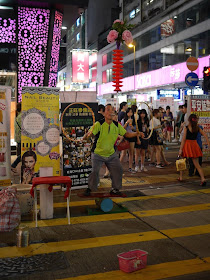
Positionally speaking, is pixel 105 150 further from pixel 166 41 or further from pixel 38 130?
pixel 166 41

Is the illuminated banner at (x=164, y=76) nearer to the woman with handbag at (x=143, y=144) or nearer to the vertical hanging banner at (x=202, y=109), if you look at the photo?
the vertical hanging banner at (x=202, y=109)

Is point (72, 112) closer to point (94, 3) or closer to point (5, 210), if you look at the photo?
point (5, 210)

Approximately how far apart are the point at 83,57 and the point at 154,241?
1297 inches

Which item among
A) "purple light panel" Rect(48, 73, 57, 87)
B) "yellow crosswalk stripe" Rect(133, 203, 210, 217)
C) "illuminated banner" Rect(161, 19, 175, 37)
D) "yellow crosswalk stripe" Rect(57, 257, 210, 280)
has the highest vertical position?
"illuminated banner" Rect(161, 19, 175, 37)

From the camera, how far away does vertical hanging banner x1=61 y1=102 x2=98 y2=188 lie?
30.0ft

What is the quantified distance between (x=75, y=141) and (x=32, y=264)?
4568 millimetres

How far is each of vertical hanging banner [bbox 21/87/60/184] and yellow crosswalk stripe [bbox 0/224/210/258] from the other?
145 inches

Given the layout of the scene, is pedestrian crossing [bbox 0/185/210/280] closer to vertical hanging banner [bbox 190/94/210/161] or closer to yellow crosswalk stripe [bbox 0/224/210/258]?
yellow crosswalk stripe [bbox 0/224/210/258]

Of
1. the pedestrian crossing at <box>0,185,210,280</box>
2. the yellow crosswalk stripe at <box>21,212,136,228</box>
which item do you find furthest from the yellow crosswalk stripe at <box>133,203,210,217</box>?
the yellow crosswalk stripe at <box>21,212,136,228</box>

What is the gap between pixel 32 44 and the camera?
17.3 meters

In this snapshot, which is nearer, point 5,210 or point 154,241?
point 154,241

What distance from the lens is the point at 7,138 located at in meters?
8.65

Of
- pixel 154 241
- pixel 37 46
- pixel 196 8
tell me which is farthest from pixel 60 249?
pixel 196 8

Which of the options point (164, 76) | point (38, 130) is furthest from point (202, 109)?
point (164, 76)
